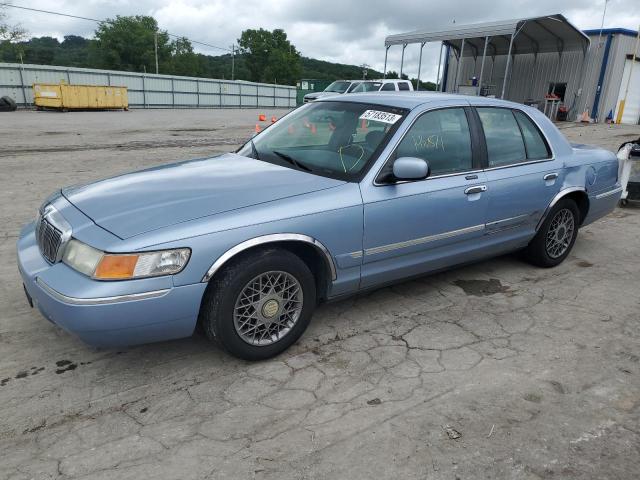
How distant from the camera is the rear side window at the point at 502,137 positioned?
13.5 feet

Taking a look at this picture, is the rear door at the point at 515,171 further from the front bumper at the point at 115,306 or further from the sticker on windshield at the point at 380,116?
the front bumper at the point at 115,306

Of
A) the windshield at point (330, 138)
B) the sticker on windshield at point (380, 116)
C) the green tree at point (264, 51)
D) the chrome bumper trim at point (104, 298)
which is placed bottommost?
the chrome bumper trim at point (104, 298)

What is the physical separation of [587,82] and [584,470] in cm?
2865

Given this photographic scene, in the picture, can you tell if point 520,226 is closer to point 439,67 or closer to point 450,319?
point 450,319

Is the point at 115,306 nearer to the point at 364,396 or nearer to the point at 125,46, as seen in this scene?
the point at 364,396

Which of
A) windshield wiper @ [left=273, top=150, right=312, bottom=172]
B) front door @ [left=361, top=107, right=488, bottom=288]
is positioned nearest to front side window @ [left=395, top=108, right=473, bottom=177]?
front door @ [left=361, top=107, right=488, bottom=288]

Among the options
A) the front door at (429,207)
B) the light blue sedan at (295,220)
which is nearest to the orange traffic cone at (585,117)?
the light blue sedan at (295,220)

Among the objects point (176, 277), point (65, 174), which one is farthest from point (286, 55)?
point (176, 277)

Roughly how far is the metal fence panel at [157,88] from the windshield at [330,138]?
29.5m

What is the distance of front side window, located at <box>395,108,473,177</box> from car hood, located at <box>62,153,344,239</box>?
711 mm

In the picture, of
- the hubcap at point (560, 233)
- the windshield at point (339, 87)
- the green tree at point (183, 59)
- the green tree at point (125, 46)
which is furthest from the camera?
the green tree at point (183, 59)

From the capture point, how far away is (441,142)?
3824 mm

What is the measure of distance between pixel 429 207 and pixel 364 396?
4.73ft

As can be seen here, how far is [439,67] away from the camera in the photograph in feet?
80.4
